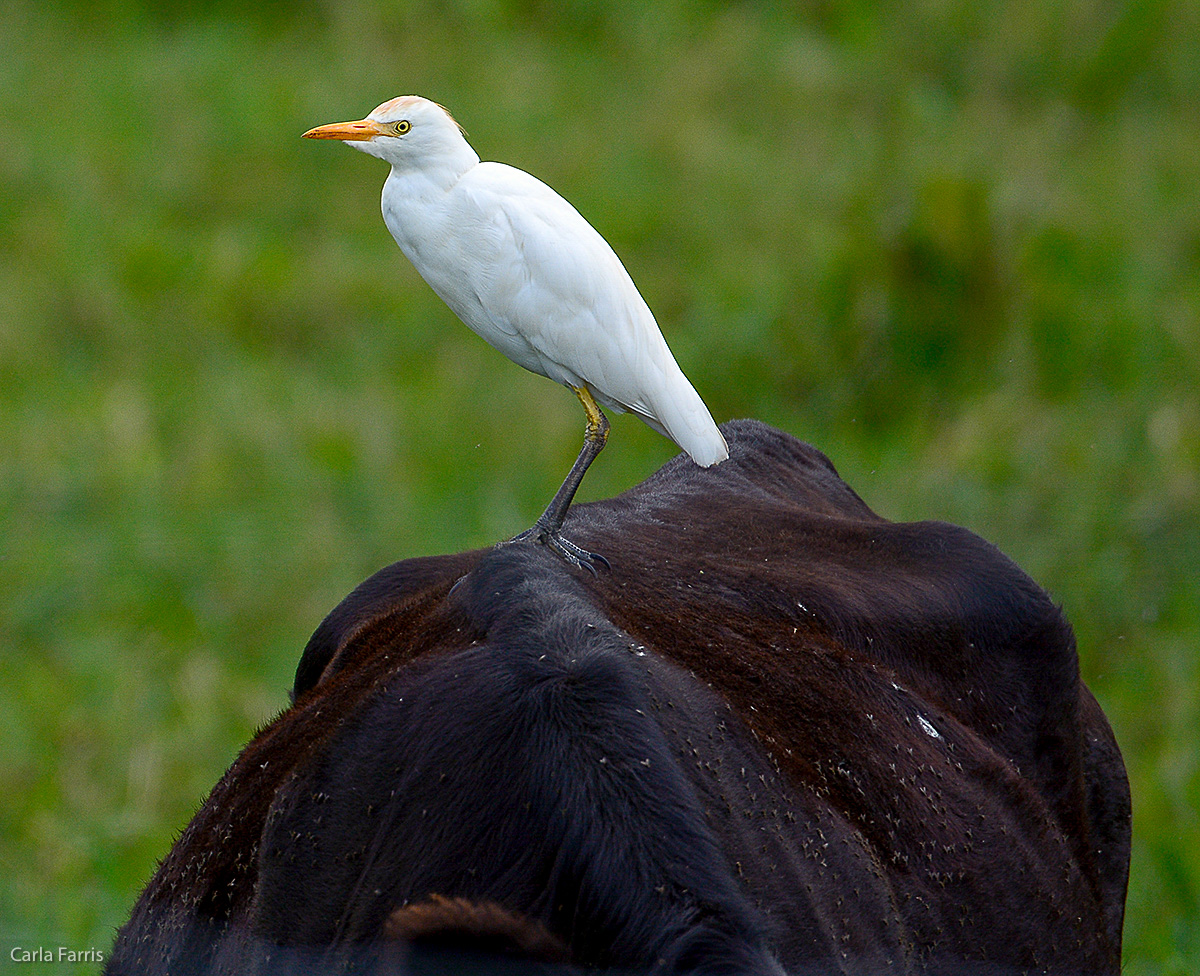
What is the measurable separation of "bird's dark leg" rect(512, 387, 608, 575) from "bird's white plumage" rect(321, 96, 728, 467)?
0.09 meters

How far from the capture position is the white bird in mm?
2145

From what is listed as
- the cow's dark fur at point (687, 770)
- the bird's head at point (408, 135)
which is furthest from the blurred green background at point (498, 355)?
the bird's head at point (408, 135)

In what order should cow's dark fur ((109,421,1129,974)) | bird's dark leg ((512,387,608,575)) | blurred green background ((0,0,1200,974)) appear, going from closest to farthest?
1. cow's dark fur ((109,421,1129,974))
2. bird's dark leg ((512,387,608,575))
3. blurred green background ((0,0,1200,974))

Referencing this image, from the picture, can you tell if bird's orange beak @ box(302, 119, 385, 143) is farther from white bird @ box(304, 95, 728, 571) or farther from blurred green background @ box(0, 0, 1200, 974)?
blurred green background @ box(0, 0, 1200, 974)

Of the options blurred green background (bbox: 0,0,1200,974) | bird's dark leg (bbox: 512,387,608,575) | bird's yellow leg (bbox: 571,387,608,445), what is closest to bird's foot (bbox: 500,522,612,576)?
bird's dark leg (bbox: 512,387,608,575)

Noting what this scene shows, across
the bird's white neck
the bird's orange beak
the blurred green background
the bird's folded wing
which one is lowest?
the blurred green background

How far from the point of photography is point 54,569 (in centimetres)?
577

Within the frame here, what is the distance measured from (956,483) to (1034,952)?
3838mm

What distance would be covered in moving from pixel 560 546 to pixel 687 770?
0.51 metres

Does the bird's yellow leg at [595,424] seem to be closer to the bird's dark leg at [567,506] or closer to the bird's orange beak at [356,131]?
the bird's dark leg at [567,506]

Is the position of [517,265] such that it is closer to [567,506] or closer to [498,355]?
[567,506]

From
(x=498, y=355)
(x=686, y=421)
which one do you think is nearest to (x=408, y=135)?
(x=686, y=421)

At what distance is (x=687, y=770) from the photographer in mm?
1754

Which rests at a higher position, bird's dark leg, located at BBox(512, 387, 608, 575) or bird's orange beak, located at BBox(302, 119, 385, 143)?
bird's orange beak, located at BBox(302, 119, 385, 143)
